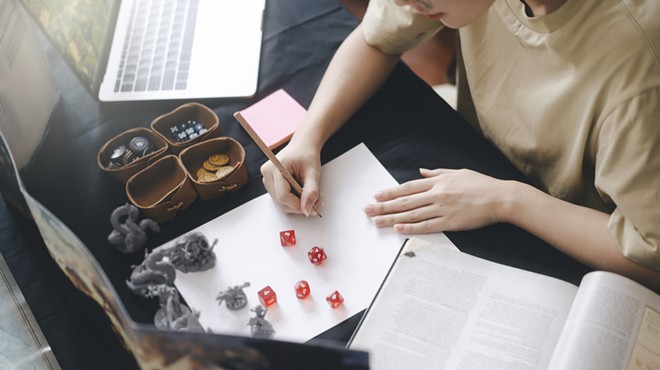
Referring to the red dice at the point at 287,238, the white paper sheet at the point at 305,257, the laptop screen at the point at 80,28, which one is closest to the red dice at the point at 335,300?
the white paper sheet at the point at 305,257

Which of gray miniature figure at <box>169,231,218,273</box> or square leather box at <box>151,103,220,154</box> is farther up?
square leather box at <box>151,103,220,154</box>

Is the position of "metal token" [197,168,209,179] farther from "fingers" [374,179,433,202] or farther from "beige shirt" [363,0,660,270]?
"beige shirt" [363,0,660,270]

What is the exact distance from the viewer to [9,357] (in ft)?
2.64

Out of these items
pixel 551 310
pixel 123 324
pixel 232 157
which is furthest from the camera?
pixel 232 157

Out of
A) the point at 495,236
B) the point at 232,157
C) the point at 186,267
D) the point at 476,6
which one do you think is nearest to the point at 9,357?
the point at 186,267

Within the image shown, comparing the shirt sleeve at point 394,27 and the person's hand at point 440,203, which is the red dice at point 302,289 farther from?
the shirt sleeve at point 394,27

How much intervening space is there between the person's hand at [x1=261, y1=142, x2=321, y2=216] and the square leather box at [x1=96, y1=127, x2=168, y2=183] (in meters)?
0.17

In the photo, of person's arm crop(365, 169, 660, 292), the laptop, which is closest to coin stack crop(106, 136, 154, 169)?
the laptop

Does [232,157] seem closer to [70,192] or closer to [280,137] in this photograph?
[280,137]

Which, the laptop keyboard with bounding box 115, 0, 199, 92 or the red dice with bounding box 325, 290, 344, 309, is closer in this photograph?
the red dice with bounding box 325, 290, 344, 309

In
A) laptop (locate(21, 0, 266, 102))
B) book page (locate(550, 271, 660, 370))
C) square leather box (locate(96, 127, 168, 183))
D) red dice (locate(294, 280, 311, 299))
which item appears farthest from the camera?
laptop (locate(21, 0, 266, 102))

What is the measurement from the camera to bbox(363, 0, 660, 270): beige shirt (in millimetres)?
747

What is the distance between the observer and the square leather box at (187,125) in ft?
3.15

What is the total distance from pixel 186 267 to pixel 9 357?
25cm
